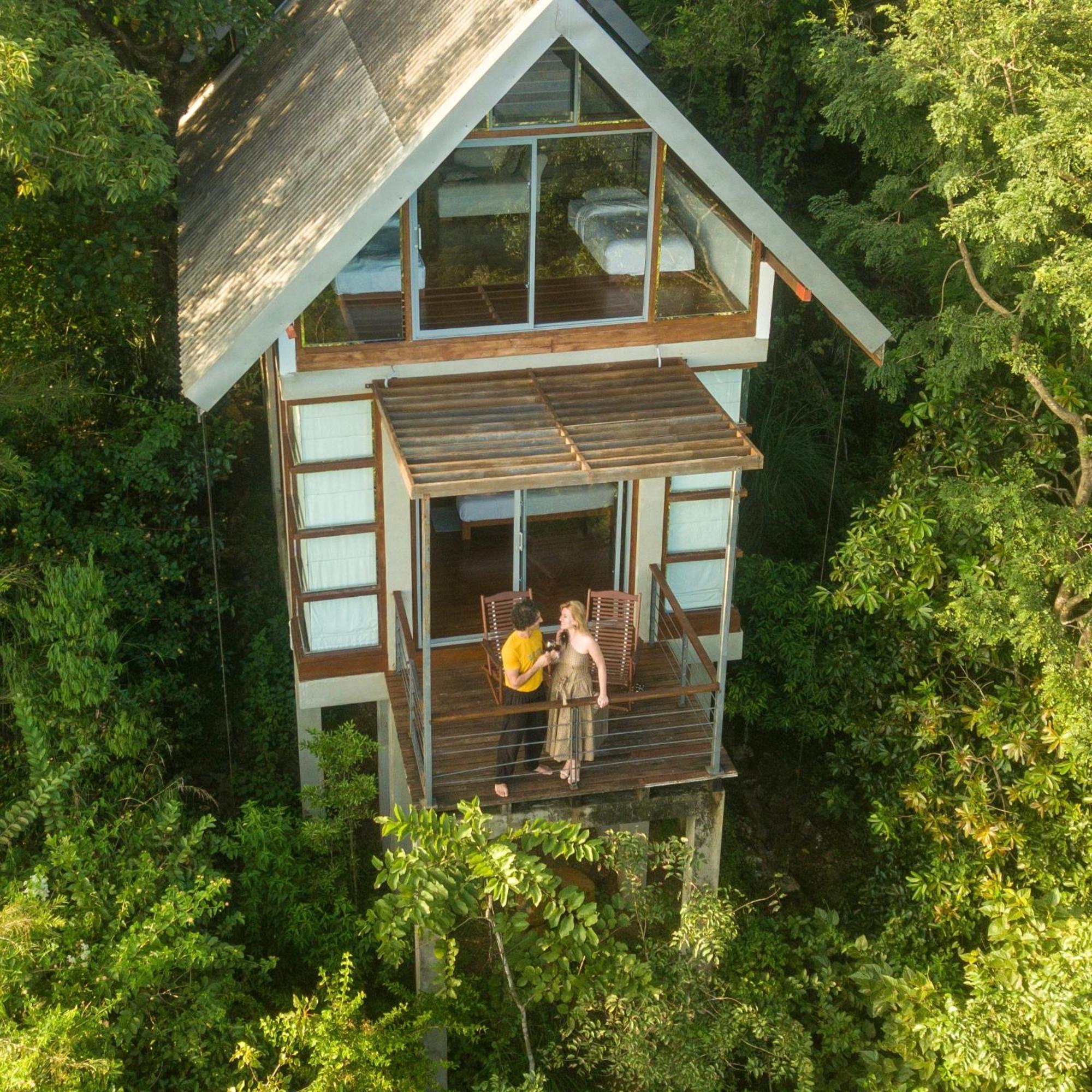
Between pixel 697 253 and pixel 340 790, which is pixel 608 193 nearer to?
pixel 697 253

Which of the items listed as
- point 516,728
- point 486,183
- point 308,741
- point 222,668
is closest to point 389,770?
point 308,741

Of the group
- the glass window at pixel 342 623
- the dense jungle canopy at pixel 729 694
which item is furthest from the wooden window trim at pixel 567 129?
the glass window at pixel 342 623

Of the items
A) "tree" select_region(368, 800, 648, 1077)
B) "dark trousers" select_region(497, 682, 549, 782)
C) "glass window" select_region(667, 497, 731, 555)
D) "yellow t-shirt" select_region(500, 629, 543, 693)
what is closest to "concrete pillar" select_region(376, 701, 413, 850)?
"dark trousers" select_region(497, 682, 549, 782)

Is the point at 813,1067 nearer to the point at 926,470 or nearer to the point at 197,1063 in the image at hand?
the point at 197,1063

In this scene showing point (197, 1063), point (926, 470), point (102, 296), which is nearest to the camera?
point (197, 1063)

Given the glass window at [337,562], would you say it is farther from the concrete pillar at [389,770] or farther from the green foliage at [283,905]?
the green foliage at [283,905]

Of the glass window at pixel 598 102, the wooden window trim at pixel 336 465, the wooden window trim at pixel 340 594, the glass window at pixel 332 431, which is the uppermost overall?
the glass window at pixel 598 102

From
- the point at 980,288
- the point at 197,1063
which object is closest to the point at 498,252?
the point at 980,288
